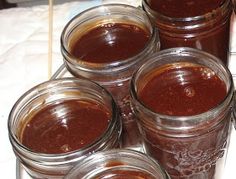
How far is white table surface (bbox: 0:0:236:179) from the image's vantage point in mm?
801

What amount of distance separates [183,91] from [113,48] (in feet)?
0.48

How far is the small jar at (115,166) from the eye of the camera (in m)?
0.54

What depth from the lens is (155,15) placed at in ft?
2.31

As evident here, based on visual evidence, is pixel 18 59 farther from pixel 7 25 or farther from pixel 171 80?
pixel 171 80

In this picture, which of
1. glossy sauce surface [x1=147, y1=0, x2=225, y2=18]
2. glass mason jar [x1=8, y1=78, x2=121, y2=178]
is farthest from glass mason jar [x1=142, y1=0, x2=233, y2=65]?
glass mason jar [x1=8, y1=78, x2=121, y2=178]

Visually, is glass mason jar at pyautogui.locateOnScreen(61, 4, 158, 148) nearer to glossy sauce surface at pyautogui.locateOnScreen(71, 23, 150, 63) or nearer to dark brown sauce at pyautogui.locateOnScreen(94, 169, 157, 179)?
glossy sauce surface at pyautogui.locateOnScreen(71, 23, 150, 63)

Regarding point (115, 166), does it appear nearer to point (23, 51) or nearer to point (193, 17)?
point (193, 17)

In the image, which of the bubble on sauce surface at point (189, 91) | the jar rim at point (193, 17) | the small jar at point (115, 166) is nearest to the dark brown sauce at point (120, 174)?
the small jar at point (115, 166)

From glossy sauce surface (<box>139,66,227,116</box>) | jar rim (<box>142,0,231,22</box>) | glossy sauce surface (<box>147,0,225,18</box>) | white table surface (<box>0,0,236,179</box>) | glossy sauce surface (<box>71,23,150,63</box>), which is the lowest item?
white table surface (<box>0,0,236,179</box>)

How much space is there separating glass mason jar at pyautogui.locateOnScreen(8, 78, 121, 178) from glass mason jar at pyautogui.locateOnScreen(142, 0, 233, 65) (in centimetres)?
13

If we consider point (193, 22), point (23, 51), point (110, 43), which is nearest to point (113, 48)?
point (110, 43)

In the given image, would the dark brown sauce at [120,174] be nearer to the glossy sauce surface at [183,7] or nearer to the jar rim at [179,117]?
the jar rim at [179,117]

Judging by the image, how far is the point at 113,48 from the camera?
73 centimetres

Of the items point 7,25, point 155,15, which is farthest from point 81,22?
point 7,25
